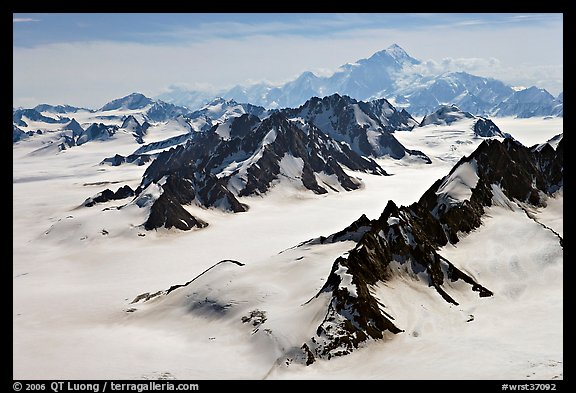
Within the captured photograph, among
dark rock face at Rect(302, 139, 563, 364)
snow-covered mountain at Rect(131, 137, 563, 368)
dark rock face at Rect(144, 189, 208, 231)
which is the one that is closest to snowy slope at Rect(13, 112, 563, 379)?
snow-covered mountain at Rect(131, 137, 563, 368)

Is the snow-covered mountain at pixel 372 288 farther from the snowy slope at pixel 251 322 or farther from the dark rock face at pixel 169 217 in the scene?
the dark rock face at pixel 169 217

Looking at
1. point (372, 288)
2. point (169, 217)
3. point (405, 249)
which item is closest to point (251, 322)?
point (372, 288)

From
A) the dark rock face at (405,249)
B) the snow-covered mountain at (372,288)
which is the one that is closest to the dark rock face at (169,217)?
the snow-covered mountain at (372,288)

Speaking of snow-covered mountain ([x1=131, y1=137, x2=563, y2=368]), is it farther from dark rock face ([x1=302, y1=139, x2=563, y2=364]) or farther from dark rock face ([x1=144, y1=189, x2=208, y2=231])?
dark rock face ([x1=144, y1=189, x2=208, y2=231])
